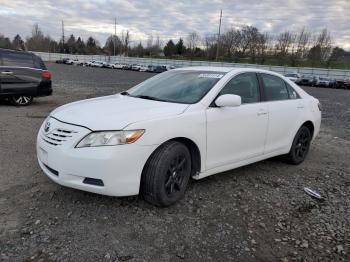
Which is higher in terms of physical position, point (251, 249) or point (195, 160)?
point (195, 160)

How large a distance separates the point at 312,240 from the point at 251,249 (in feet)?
2.20

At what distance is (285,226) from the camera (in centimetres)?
356

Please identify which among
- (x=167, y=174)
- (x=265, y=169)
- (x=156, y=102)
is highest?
(x=156, y=102)

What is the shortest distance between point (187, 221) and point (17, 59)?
8522 mm

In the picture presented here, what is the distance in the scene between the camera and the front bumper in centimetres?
326

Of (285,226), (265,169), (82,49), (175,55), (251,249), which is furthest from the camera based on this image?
(82,49)

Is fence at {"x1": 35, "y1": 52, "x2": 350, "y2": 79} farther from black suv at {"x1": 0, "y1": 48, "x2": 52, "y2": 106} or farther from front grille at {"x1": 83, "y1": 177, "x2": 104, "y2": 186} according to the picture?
front grille at {"x1": 83, "y1": 177, "x2": 104, "y2": 186}

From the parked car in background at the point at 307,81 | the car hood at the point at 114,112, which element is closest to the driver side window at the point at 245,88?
the car hood at the point at 114,112

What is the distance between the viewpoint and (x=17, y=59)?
9.97 meters

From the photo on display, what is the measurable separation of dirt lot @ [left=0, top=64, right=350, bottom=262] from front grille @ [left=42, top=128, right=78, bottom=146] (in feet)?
2.28

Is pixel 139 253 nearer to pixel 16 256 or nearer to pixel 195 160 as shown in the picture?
pixel 16 256

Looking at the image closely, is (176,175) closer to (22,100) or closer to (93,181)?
(93,181)

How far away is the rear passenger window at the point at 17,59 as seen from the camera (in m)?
9.75

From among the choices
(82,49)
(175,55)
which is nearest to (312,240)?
(175,55)
